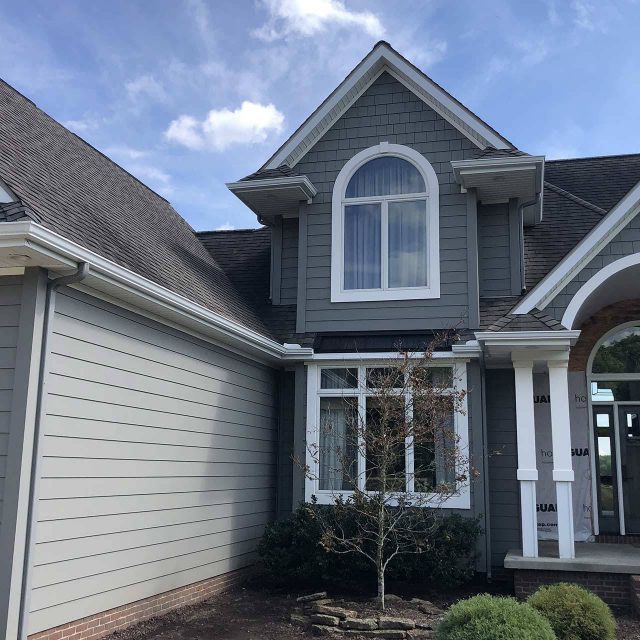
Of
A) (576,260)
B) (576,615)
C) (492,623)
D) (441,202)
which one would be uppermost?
(441,202)

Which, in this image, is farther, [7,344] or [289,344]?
[289,344]

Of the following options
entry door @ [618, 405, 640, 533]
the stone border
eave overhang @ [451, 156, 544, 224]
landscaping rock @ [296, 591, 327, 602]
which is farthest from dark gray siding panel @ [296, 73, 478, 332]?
the stone border

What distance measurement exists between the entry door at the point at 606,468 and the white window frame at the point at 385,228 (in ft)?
11.5

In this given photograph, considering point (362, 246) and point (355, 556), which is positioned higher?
point (362, 246)

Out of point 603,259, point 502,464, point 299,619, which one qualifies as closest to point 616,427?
point 502,464

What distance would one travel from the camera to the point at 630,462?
1150 centimetres

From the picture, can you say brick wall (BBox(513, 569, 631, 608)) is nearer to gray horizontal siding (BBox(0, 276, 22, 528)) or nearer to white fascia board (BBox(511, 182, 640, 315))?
white fascia board (BBox(511, 182, 640, 315))

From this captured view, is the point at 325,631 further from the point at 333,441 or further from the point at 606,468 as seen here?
the point at 606,468

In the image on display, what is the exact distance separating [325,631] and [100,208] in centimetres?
537

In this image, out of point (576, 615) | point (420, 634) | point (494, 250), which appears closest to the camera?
point (576, 615)

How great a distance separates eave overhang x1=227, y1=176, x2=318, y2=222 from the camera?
1102 centimetres

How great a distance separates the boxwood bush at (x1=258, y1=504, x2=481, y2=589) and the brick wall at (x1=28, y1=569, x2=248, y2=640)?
0.72 metres

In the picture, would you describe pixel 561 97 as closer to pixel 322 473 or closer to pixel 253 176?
pixel 253 176

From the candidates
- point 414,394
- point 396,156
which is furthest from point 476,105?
point 414,394
